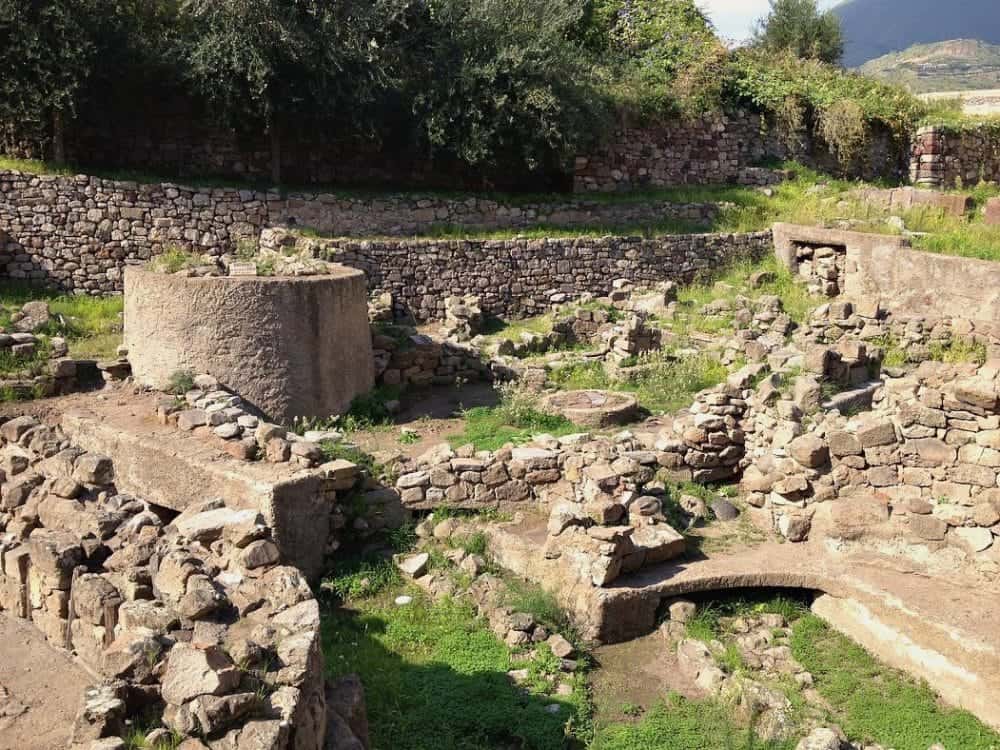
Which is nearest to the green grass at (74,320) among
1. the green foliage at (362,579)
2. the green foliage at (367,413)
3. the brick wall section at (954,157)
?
the green foliage at (367,413)

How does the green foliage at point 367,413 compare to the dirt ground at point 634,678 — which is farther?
the green foliage at point 367,413

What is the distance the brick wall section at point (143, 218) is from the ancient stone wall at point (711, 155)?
3.59m

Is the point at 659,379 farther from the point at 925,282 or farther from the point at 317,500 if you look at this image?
the point at 317,500

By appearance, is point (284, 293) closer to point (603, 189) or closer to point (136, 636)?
point (136, 636)

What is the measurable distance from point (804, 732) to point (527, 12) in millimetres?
17323

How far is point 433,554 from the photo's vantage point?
8891mm

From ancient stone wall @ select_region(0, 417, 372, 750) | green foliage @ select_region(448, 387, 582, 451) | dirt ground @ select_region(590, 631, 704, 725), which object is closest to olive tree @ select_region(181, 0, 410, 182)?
green foliage @ select_region(448, 387, 582, 451)

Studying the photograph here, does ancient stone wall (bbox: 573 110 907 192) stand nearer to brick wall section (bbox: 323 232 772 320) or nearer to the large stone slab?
brick wall section (bbox: 323 232 772 320)

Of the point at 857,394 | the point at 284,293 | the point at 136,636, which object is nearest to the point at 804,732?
the point at 136,636

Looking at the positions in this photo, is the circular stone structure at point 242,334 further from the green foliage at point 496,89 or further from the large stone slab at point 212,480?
the green foliage at point 496,89

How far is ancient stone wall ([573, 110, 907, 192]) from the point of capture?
71.8 ft

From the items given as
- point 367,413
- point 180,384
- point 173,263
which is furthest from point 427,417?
point 173,263

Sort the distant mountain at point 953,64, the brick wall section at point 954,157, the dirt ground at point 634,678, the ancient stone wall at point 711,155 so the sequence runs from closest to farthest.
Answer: the dirt ground at point 634,678, the ancient stone wall at point 711,155, the brick wall section at point 954,157, the distant mountain at point 953,64

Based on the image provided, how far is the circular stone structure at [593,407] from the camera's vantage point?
11984 mm
